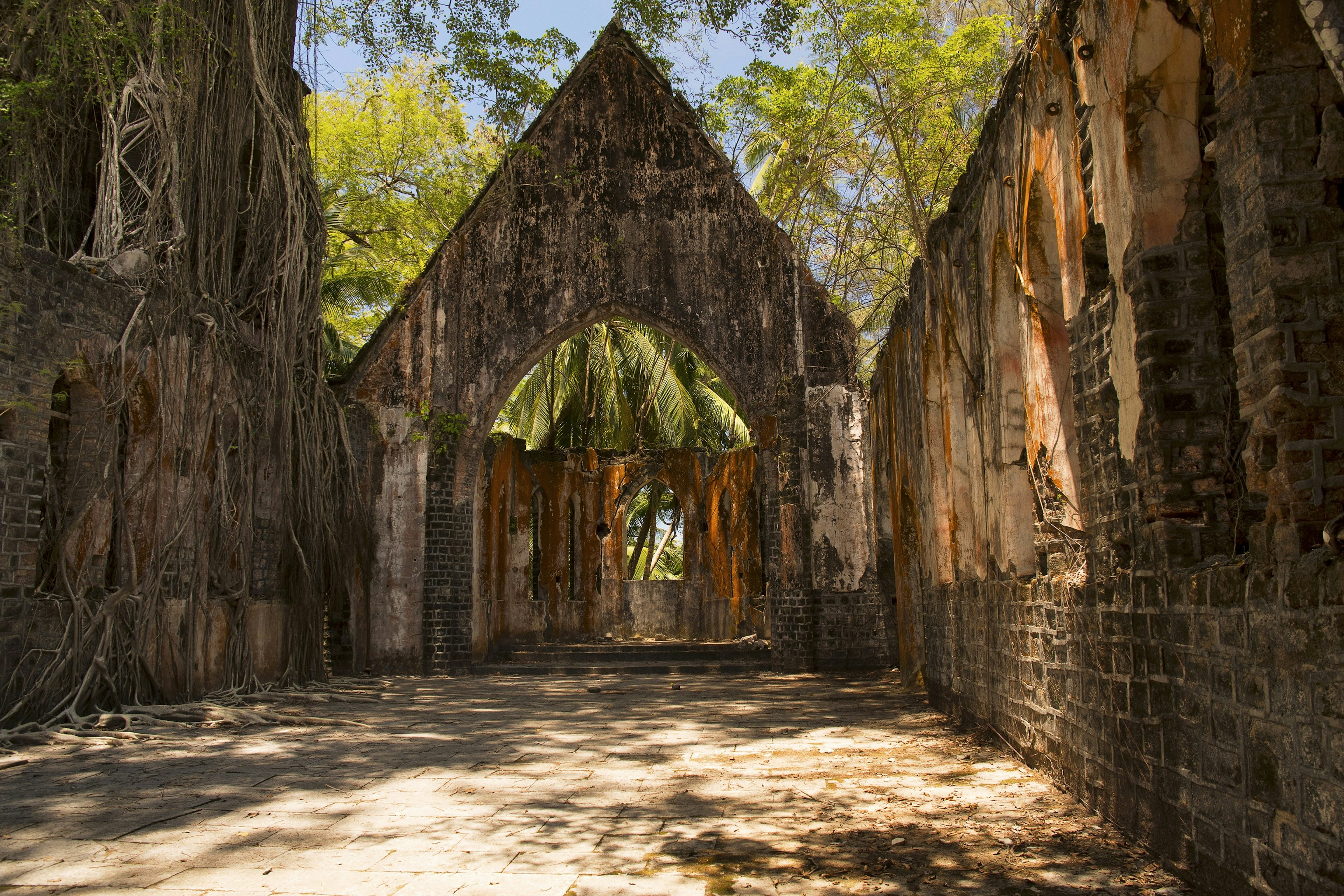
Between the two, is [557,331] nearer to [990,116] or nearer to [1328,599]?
[990,116]

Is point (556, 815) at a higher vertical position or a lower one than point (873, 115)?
lower

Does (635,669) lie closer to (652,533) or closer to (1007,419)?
(1007,419)

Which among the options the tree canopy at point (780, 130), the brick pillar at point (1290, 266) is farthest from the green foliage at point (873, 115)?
the brick pillar at point (1290, 266)

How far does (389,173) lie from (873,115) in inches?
345

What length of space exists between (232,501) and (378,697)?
7.08 feet

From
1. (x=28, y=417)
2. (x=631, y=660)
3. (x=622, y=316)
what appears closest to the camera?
(x=28, y=417)

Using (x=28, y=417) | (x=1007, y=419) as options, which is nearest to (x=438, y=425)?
(x=28, y=417)

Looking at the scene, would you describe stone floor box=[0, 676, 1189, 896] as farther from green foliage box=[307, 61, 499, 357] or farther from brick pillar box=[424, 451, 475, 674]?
green foliage box=[307, 61, 499, 357]

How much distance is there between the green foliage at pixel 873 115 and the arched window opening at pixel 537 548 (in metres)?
6.15

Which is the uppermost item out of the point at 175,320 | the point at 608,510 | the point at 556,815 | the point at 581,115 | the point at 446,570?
the point at 581,115

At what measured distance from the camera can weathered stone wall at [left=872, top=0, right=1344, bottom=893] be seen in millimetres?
2531

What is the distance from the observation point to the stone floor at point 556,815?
315 cm

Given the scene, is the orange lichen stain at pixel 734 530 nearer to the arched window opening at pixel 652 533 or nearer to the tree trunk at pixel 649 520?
the arched window opening at pixel 652 533

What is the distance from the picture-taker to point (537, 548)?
1769 centimetres
